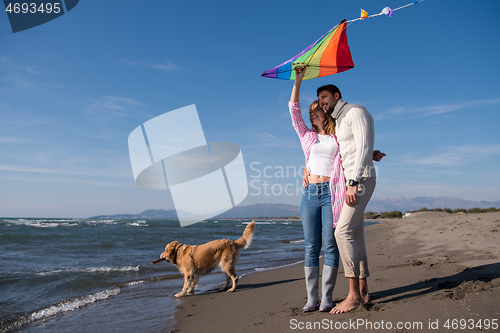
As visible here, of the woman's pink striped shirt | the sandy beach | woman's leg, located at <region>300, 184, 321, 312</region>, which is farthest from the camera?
woman's leg, located at <region>300, 184, 321, 312</region>

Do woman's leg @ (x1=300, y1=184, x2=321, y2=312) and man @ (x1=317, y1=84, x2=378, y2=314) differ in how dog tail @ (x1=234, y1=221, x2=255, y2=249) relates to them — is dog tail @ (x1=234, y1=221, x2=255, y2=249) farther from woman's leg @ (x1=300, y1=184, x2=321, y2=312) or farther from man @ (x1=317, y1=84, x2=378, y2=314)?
man @ (x1=317, y1=84, x2=378, y2=314)

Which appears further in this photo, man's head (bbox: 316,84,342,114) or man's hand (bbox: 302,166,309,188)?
man's hand (bbox: 302,166,309,188)

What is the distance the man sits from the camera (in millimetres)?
2291

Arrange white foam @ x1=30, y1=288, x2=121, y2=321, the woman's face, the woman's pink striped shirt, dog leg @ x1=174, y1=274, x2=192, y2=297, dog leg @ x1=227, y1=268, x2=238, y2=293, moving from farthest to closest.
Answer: dog leg @ x1=227, y1=268, x2=238, y2=293, dog leg @ x1=174, y1=274, x2=192, y2=297, white foam @ x1=30, y1=288, x2=121, y2=321, the woman's face, the woman's pink striped shirt

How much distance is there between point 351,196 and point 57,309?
4.21 meters

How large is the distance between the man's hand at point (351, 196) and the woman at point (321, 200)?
0.14m

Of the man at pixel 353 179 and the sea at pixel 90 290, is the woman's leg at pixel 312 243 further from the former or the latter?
the sea at pixel 90 290

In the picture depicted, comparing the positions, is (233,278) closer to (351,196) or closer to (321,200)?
(321,200)

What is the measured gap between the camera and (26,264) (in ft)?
22.9

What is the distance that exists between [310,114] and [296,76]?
42 cm

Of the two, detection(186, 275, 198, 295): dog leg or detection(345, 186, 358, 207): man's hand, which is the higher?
detection(345, 186, 358, 207): man's hand

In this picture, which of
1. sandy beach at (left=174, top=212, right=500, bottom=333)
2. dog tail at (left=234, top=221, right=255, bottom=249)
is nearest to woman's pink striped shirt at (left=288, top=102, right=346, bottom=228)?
sandy beach at (left=174, top=212, right=500, bottom=333)

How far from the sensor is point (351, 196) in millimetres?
2291

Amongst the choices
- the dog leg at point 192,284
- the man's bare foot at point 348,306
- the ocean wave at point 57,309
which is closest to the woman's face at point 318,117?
the man's bare foot at point 348,306
